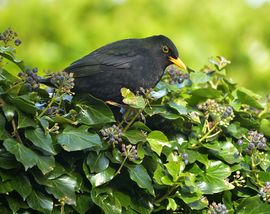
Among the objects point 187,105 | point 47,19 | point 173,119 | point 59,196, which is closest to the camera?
point 59,196

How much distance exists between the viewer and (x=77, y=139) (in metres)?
2.79

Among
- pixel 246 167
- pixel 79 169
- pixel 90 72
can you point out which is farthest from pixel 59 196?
pixel 90 72

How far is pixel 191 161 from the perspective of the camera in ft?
10.4

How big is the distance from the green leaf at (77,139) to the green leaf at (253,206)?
2.67ft

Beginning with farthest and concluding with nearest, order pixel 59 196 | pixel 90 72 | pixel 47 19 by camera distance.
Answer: pixel 47 19 < pixel 90 72 < pixel 59 196

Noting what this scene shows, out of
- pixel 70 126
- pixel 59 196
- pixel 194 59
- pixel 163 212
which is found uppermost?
pixel 70 126

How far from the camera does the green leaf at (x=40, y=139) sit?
8.82 feet

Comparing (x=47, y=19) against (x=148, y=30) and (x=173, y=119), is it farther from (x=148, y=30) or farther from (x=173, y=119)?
(x=173, y=119)

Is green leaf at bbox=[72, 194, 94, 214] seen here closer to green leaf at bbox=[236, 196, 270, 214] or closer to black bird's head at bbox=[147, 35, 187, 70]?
green leaf at bbox=[236, 196, 270, 214]

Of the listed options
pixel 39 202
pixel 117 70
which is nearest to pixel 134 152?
pixel 39 202

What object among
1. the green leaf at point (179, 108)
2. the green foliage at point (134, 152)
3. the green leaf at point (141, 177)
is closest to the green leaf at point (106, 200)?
the green foliage at point (134, 152)

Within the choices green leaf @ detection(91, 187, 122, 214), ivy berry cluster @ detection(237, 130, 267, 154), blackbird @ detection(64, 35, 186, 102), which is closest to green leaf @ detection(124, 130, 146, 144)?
green leaf @ detection(91, 187, 122, 214)

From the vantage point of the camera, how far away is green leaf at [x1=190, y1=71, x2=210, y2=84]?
147 inches

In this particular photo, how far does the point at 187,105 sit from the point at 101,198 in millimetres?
860
